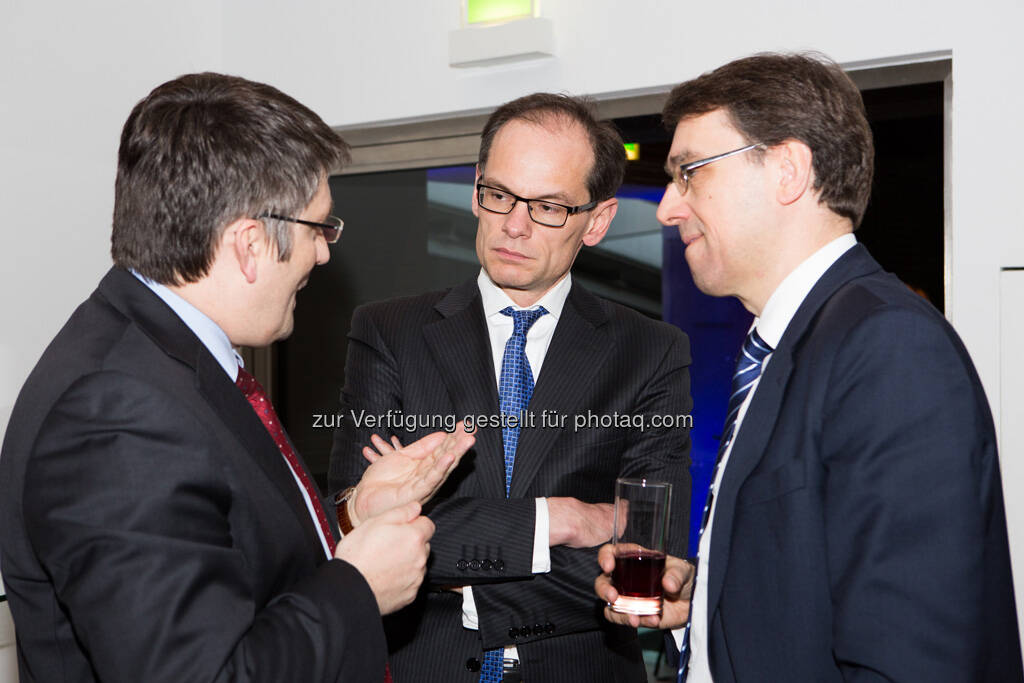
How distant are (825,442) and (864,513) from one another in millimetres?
111

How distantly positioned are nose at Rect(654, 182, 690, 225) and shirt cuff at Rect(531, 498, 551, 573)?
659 millimetres

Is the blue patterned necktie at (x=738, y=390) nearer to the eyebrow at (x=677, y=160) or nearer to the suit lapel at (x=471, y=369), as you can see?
the eyebrow at (x=677, y=160)

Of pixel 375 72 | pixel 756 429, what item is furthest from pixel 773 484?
pixel 375 72

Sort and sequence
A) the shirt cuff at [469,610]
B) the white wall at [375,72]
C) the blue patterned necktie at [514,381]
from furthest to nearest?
the white wall at [375,72]
the blue patterned necktie at [514,381]
the shirt cuff at [469,610]

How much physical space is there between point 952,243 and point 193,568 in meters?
2.32

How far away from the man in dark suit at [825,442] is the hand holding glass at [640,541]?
7cm

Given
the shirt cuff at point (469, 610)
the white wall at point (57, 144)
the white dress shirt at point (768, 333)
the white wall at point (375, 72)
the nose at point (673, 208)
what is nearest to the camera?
the white dress shirt at point (768, 333)

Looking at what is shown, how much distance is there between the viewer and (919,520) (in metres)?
1.18

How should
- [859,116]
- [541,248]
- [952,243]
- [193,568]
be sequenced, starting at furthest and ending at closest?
[952,243]
[541,248]
[859,116]
[193,568]

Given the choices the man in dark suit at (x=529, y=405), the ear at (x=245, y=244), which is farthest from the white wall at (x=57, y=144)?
the ear at (x=245, y=244)

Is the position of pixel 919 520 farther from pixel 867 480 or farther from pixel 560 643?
pixel 560 643

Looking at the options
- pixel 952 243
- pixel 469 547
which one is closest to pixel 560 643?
pixel 469 547

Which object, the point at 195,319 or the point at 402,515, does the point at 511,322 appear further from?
the point at 195,319

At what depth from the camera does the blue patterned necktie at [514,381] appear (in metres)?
2.15
